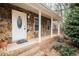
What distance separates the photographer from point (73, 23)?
9.25 feet

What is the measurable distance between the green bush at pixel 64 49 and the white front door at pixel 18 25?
549 millimetres

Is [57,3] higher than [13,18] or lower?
higher

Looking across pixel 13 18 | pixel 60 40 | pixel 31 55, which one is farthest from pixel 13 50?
pixel 60 40

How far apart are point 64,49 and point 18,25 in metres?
0.85

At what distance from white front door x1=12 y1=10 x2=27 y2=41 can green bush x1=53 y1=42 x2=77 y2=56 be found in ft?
1.80

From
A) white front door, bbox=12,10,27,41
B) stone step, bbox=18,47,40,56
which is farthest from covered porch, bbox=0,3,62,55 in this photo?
stone step, bbox=18,47,40,56

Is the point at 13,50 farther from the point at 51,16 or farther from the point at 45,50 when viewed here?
the point at 51,16

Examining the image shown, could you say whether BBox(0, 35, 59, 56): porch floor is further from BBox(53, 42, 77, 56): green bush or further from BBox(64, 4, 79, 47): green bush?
BBox(64, 4, 79, 47): green bush

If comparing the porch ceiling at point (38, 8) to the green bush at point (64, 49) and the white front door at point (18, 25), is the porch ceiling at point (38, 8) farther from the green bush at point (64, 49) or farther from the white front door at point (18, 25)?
the green bush at point (64, 49)

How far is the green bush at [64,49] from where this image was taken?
283 centimetres

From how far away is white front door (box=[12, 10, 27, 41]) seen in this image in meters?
2.78

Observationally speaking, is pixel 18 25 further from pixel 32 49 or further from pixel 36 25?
pixel 32 49

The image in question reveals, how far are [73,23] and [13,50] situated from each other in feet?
3.45

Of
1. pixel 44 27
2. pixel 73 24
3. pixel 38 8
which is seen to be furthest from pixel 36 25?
pixel 73 24
